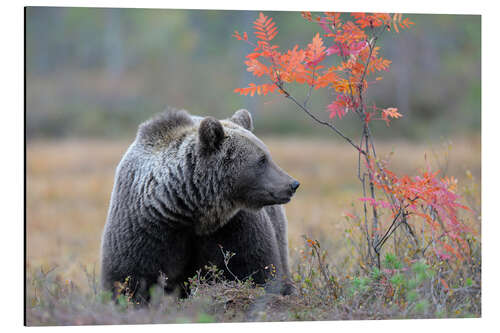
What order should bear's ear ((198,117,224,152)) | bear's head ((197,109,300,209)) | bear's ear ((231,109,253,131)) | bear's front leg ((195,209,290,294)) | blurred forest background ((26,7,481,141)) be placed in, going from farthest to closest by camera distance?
blurred forest background ((26,7,481,141)) → bear's ear ((231,109,253,131)) → bear's front leg ((195,209,290,294)) → bear's head ((197,109,300,209)) → bear's ear ((198,117,224,152))

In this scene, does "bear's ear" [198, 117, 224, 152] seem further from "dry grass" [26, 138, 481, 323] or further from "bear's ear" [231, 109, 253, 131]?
"dry grass" [26, 138, 481, 323]

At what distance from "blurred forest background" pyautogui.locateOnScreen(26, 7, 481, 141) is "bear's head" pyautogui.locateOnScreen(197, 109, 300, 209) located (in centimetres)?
211

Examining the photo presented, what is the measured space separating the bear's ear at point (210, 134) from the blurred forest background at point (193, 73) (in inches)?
83.0

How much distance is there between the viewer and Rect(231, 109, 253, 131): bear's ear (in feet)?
19.7

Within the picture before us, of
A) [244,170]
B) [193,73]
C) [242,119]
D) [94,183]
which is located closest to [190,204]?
[244,170]

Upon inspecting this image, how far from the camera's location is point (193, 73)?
493 inches

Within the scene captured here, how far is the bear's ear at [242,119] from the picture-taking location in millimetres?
5999

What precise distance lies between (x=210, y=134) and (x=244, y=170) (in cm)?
45

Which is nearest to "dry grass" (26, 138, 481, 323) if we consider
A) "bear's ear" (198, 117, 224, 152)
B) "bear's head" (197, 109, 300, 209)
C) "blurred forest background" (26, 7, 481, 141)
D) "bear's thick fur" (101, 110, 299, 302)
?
"blurred forest background" (26, 7, 481, 141)

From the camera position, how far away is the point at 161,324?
5125 mm

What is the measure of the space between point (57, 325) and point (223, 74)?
8342 millimetres

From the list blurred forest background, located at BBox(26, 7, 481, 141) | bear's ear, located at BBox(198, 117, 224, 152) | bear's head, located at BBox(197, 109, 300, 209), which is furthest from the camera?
blurred forest background, located at BBox(26, 7, 481, 141)

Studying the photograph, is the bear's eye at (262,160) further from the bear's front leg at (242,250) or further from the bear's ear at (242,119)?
the bear's ear at (242,119)
